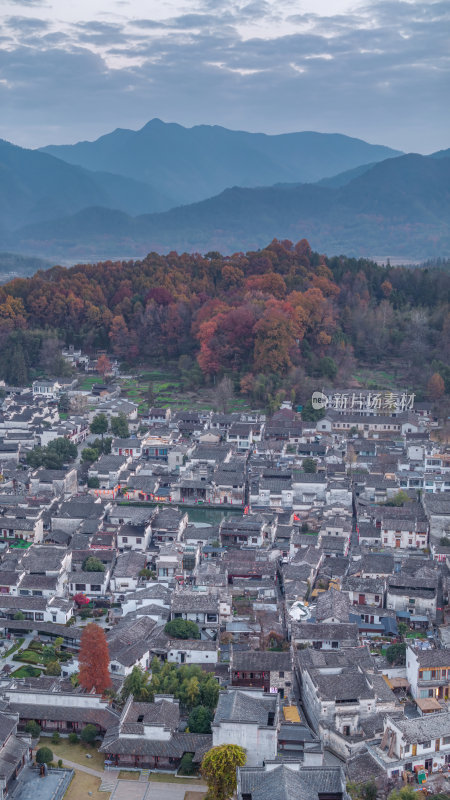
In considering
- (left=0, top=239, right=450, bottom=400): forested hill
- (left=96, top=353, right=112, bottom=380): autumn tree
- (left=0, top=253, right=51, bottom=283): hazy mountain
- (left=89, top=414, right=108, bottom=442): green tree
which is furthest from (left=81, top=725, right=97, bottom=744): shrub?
(left=0, top=253, right=51, bottom=283): hazy mountain

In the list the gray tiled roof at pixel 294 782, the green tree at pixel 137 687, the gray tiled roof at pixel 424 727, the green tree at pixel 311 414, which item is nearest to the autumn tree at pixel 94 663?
the green tree at pixel 137 687

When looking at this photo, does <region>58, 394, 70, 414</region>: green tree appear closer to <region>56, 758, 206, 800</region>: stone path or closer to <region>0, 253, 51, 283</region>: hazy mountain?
<region>56, 758, 206, 800</region>: stone path

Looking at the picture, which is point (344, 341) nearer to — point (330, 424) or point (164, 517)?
point (330, 424)

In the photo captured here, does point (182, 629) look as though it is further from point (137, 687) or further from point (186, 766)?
point (186, 766)

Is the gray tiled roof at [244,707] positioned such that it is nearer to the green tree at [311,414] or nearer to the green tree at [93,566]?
the green tree at [93,566]

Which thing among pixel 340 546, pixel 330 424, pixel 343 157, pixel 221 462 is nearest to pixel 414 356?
pixel 330 424

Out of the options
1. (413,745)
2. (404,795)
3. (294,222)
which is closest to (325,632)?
(413,745)
